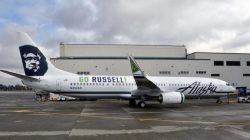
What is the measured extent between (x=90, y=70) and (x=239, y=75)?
96.4 feet

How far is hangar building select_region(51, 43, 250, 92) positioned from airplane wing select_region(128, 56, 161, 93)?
26.8m

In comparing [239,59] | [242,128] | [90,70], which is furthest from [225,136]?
[239,59]

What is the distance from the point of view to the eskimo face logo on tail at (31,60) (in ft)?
100

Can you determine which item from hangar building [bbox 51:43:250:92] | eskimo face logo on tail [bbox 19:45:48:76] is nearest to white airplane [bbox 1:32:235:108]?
eskimo face logo on tail [bbox 19:45:48:76]

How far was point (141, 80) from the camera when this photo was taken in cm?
2948

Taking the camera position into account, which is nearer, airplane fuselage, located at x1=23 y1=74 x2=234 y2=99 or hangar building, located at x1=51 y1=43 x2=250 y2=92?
airplane fuselage, located at x1=23 y1=74 x2=234 y2=99

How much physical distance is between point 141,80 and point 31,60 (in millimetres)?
10372

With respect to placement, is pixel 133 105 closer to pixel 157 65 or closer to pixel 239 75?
pixel 157 65

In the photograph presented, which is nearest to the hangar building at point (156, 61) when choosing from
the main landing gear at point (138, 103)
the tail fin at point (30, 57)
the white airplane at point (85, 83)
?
the main landing gear at point (138, 103)

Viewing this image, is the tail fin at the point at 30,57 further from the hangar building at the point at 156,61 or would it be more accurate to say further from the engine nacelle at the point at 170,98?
the hangar building at the point at 156,61

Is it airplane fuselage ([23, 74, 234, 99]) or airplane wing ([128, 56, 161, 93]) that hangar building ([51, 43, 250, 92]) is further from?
airplane wing ([128, 56, 161, 93])

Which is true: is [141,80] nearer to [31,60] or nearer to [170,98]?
[170,98]

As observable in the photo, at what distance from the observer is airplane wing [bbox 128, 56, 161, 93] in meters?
28.8

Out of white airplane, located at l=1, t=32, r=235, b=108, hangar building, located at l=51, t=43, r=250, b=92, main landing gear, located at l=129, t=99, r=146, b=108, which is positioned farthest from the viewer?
hangar building, located at l=51, t=43, r=250, b=92
